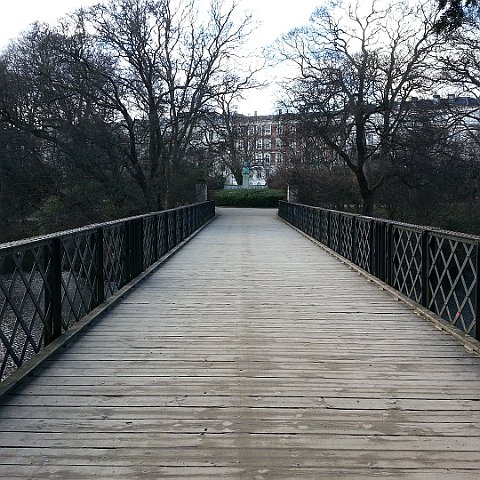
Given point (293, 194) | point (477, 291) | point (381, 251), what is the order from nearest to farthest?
point (477, 291)
point (381, 251)
point (293, 194)

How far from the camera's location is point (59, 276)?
17.6 feet

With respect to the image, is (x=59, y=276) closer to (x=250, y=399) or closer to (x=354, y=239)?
(x=250, y=399)

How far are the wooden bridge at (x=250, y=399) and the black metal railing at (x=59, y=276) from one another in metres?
0.26

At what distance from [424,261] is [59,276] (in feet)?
12.1

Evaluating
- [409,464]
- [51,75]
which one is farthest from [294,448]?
[51,75]

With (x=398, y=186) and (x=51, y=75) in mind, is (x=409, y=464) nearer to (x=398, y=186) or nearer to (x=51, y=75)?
(x=51, y=75)

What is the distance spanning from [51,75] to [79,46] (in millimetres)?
1520

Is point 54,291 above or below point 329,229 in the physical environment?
above

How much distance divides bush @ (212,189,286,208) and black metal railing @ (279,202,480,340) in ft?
108

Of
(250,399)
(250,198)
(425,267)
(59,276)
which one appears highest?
(59,276)

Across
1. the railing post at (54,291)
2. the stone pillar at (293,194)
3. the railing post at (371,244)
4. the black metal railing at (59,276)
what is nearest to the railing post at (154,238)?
the black metal railing at (59,276)

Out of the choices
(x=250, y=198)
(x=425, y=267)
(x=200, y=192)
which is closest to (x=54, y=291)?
(x=425, y=267)

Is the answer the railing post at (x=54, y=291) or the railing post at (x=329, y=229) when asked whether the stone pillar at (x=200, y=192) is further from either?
the railing post at (x=54, y=291)

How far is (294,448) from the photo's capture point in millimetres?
3174
